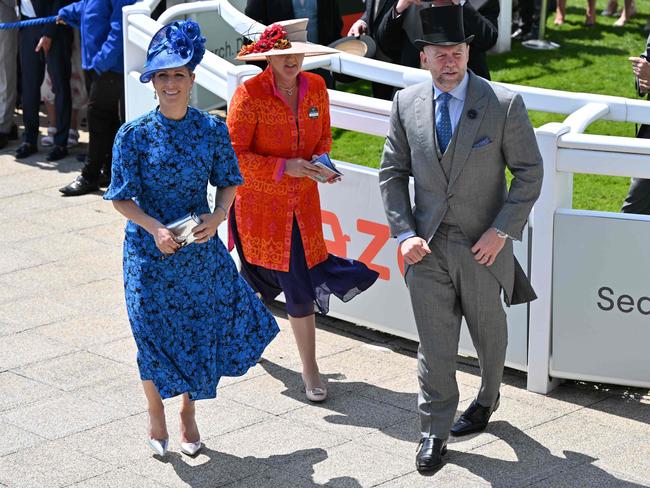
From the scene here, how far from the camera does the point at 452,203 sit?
204 inches

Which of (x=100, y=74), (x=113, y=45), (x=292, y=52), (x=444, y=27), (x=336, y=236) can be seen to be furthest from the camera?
(x=100, y=74)

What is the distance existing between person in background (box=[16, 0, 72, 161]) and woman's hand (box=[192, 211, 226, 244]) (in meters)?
5.82

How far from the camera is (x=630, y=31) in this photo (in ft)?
47.6

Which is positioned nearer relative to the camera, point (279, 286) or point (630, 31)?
point (279, 286)

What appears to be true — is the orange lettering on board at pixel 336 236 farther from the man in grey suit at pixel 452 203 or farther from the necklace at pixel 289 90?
the man in grey suit at pixel 452 203

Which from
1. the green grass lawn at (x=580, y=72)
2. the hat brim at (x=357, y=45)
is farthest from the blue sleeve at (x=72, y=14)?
the hat brim at (x=357, y=45)

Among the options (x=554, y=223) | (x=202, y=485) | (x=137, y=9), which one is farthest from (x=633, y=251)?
(x=137, y=9)

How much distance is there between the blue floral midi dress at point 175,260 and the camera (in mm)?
5152

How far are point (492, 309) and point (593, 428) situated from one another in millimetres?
846

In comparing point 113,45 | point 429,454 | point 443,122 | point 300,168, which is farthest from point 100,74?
point 429,454

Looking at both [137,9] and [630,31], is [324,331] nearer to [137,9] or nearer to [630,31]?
[137,9]

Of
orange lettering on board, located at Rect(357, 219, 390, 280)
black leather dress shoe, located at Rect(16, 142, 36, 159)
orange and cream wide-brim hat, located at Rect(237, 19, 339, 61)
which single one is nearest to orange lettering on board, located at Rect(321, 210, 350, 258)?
orange lettering on board, located at Rect(357, 219, 390, 280)

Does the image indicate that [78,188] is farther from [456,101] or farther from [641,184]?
[456,101]

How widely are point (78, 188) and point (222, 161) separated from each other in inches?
182
